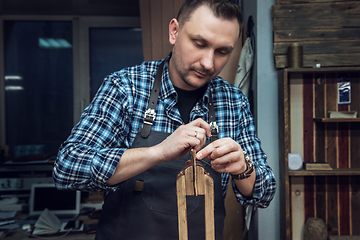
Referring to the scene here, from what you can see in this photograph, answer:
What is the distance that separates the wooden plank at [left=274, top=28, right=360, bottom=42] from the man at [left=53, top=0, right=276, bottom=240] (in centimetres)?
106

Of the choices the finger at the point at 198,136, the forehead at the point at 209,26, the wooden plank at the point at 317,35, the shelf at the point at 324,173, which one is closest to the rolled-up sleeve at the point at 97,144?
the finger at the point at 198,136

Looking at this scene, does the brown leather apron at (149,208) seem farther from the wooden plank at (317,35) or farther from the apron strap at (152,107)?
the wooden plank at (317,35)

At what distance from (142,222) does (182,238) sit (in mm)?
407

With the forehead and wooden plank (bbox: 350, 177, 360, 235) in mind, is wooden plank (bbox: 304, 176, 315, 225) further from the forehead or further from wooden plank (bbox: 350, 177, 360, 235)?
the forehead

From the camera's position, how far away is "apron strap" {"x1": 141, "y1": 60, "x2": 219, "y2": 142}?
1169 mm

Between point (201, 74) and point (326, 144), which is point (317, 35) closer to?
point (326, 144)

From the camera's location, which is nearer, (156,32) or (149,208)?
(149,208)

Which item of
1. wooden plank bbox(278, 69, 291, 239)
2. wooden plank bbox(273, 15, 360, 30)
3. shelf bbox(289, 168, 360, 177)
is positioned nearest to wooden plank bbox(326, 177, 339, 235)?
shelf bbox(289, 168, 360, 177)

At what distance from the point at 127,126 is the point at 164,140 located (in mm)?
320

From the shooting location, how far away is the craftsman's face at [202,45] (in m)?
1.07

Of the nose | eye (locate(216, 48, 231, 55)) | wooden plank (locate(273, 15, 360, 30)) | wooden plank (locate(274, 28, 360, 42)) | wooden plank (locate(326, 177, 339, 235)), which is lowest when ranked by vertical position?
wooden plank (locate(326, 177, 339, 235))

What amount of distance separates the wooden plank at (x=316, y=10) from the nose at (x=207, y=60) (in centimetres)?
123

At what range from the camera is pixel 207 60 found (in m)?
1.10

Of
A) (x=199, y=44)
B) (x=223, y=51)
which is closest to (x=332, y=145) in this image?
(x=223, y=51)
